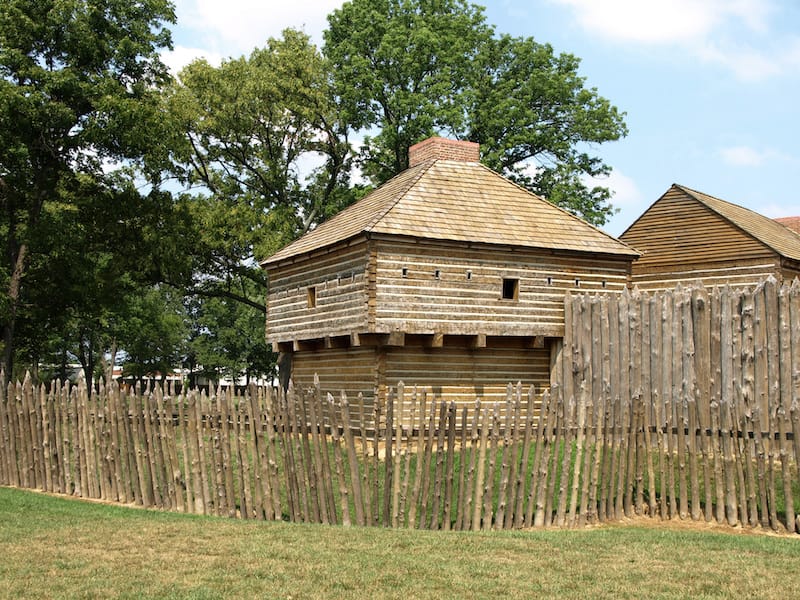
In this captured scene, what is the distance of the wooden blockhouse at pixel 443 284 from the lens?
19.2 metres

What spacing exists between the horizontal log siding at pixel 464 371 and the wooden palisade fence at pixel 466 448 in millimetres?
5799

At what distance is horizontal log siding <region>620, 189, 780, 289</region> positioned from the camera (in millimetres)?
23016

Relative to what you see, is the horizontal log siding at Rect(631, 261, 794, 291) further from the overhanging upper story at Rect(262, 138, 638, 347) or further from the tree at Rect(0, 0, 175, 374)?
the tree at Rect(0, 0, 175, 374)

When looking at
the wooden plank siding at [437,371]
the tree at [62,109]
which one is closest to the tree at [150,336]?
the tree at [62,109]

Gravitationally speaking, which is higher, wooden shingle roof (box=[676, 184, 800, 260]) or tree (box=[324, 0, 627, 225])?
tree (box=[324, 0, 627, 225])

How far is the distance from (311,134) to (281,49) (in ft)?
11.4

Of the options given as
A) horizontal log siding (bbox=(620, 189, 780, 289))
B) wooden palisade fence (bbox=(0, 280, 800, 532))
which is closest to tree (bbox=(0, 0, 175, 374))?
wooden palisade fence (bbox=(0, 280, 800, 532))

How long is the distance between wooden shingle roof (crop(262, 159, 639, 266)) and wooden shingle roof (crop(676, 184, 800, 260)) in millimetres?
4017

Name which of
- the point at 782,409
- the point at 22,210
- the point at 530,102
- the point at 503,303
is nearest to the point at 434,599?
the point at 782,409

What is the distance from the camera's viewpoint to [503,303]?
792 inches

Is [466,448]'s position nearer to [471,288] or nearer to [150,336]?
[471,288]

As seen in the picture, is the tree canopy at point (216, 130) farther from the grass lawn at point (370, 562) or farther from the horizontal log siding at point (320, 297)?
the grass lawn at point (370, 562)

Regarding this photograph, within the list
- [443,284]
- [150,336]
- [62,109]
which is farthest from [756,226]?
[150,336]

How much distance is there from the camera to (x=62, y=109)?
23.4 metres
